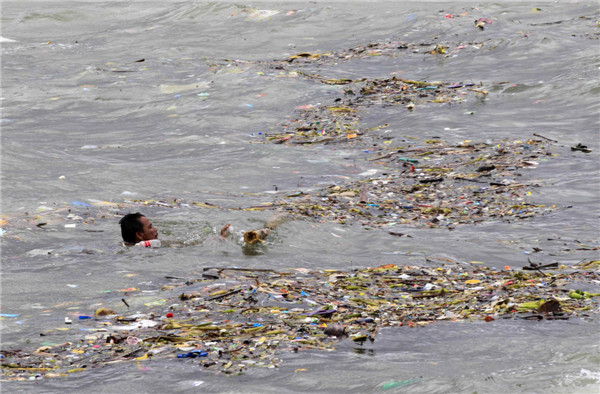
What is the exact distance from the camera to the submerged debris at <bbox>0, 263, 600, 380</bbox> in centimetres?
463

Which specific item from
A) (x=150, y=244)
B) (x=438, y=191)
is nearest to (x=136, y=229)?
(x=150, y=244)

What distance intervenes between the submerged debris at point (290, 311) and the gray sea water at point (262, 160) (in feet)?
0.59

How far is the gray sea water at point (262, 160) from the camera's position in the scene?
436cm

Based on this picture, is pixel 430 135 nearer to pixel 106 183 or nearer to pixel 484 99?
pixel 484 99

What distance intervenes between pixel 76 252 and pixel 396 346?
3499 millimetres

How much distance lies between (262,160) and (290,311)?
5.44m

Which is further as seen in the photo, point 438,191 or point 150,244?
point 438,191

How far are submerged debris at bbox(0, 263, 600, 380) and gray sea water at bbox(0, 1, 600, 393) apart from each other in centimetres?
18

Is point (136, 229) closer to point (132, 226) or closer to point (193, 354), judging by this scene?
point (132, 226)

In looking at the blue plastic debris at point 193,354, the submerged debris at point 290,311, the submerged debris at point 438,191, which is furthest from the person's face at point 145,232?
the blue plastic debris at point 193,354

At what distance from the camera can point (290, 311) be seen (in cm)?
539

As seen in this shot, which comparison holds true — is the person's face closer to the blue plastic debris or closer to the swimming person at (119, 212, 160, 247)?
the swimming person at (119, 212, 160, 247)

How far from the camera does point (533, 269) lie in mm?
6543

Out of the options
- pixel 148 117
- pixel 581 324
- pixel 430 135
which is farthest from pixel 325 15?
pixel 581 324
